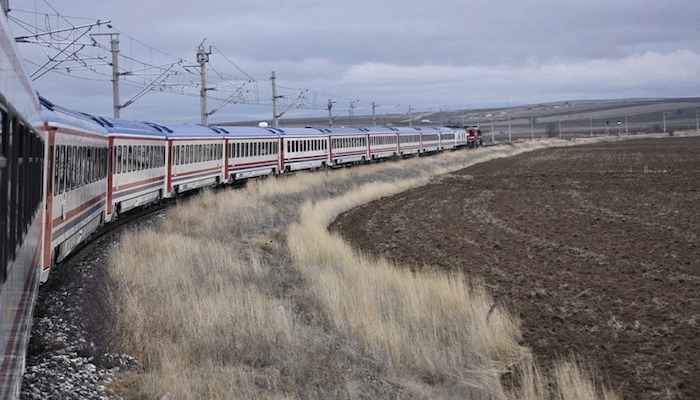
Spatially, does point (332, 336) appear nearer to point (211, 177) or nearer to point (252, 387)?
point (252, 387)

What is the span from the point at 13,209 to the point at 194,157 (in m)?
25.5

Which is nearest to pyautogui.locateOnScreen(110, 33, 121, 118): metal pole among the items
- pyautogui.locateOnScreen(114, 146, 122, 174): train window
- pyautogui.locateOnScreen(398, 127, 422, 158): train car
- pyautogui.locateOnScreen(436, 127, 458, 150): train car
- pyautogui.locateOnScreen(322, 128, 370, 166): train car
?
pyautogui.locateOnScreen(114, 146, 122, 174): train window

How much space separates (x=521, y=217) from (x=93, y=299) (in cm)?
2034

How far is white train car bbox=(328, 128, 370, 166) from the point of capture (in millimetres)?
55625

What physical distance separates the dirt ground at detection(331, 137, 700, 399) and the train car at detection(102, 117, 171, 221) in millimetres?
5720

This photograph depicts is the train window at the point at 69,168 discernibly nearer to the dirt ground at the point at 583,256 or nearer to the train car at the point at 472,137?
the dirt ground at the point at 583,256

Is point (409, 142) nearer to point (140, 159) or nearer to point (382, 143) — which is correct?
point (382, 143)

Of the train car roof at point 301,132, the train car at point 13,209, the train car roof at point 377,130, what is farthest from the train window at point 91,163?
the train car roof at point 377,130

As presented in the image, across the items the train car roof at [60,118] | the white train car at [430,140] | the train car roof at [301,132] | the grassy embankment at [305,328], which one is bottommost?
the grassy embankment at [305,328]

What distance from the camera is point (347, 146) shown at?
194 ft

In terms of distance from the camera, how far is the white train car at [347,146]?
55625mm

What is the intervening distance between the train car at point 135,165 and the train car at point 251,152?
8.84 metres

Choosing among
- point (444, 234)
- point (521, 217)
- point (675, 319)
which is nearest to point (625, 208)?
point (521, 217)

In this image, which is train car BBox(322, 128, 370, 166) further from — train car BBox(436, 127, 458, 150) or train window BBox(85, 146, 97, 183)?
train window BBox(85, 146, 97, 183)
